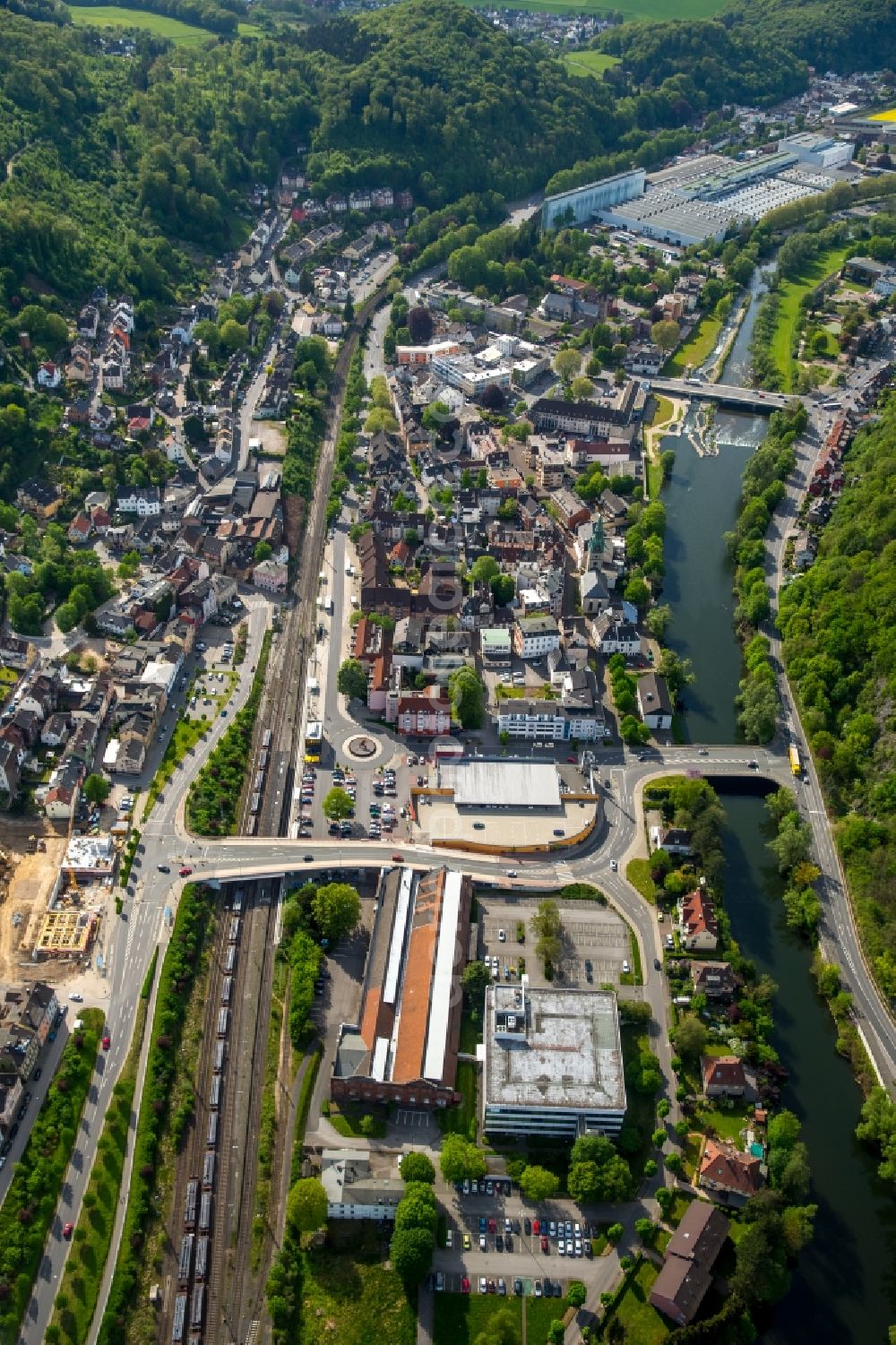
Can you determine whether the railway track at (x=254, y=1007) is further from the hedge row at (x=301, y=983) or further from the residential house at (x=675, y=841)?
the residential house at (x=675, y=841)

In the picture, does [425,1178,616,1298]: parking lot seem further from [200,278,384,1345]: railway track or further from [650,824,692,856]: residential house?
[650,824,692,856]: residential house

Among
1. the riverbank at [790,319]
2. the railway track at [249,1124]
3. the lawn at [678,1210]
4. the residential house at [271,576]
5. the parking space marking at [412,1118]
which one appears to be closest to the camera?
the railway track at [249,1124]

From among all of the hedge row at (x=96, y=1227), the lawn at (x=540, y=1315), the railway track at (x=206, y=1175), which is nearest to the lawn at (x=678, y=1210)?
the lawn at (x=540, y=1315)

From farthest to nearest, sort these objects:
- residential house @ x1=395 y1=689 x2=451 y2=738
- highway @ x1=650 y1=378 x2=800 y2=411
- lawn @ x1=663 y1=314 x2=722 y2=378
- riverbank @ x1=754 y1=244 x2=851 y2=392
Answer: lawn @ x1=663 y1=314 x2=722 y2=378 → riverbank @ x1=754 y1=244 x2=851 y2=392 → highway @ x1=650 y1=378 x2=800 y2=411 → residential house @ x1=395 y1=689 x2=451 y2=738

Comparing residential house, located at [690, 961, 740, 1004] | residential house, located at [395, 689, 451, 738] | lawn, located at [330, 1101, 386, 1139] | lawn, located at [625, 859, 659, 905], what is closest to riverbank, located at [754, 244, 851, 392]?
residential house, located at [395, 689, 451, 738]

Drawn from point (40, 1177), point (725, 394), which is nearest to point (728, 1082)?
point (40, 1177)

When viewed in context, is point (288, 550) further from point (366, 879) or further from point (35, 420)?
point (366, 879)
